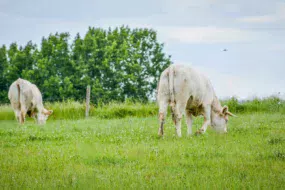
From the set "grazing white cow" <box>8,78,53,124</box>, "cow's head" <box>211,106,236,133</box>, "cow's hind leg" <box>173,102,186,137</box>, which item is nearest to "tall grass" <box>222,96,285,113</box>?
"cow's head" <box>211,106,236,133</box>

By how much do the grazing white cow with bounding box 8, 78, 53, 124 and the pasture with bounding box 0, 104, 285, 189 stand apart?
1040 centimetres

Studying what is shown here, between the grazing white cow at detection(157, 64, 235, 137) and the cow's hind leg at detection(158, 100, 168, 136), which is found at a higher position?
the grazing white cow at detection(157, 64, 235, 137)

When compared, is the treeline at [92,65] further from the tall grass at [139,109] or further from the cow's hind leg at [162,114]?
the cow's hind leg at [162,114]

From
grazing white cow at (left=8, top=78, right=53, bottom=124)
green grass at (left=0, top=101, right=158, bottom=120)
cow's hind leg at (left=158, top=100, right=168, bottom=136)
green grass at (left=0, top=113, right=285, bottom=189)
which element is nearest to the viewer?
green grass at (left=0, top=113, right=285, bottom=189)

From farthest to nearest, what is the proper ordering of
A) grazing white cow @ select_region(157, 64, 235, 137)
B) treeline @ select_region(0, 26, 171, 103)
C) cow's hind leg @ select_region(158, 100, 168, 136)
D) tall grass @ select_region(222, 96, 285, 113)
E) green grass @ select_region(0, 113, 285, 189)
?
treeline @ select_region(0, 26, 171, 103) → tall grass @ select_region(222, 96, 285, 113) → grazing white cow @ select_region(157, 64, 235, 137) → cow's hind leg @ select_region(158, 100, 168, 136) → green grass @ select_region(0, 113, 285, 189)

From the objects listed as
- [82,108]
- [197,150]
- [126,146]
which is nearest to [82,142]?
[126,146]

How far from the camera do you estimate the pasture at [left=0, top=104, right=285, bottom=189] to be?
8633 millimetres

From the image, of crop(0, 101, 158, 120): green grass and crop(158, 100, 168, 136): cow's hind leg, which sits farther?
crop(0, 101, 158, 120): green grass

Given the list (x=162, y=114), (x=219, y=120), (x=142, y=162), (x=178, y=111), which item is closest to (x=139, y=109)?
(x=219, y=120)

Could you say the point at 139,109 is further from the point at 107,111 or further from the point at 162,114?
the point at 162,114

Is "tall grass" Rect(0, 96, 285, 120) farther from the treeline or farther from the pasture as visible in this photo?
the treeline

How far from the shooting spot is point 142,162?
34.9 ft

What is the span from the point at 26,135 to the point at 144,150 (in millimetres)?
5797

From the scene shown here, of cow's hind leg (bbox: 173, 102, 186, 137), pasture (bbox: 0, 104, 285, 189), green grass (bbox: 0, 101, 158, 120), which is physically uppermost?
cow's hind leg (bbox: 173, 102, 186, 137)
